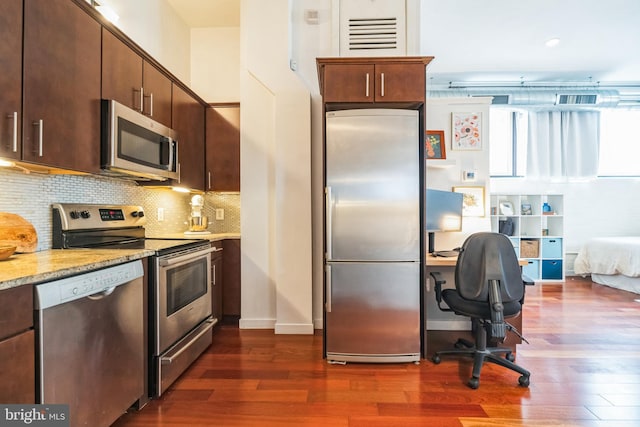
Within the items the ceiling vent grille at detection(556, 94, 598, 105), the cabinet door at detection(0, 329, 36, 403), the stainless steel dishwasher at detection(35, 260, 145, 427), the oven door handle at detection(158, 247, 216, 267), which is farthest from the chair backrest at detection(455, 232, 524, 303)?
the ceiling vent grille at detection(556, 94, 598, 105)

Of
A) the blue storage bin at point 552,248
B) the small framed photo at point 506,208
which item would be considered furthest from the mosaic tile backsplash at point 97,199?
the blue storage bin at point 552,248

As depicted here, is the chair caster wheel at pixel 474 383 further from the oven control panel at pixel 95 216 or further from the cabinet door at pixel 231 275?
the oven control panel at pixel 95 216

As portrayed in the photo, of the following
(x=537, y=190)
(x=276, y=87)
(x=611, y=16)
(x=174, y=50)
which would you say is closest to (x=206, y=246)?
(x=276, y=87)

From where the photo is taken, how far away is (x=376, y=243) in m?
2.57

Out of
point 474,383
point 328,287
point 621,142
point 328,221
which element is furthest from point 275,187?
point 621,142

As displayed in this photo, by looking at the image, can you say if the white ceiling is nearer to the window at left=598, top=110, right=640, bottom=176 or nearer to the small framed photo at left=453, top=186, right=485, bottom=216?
the window at left=598, top=110, right=640, bottom=176

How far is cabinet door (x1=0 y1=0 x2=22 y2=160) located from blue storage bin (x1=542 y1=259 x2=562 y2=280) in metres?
6.65

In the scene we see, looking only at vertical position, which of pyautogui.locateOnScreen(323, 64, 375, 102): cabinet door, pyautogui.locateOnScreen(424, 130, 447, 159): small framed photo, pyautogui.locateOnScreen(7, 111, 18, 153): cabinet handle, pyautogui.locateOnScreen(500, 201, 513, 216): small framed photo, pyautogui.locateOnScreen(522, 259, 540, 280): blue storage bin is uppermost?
pyautogui.locateOnScreen(323, 64, 375, 102): cabinet door

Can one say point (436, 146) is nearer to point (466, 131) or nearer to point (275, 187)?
point (466, 131)

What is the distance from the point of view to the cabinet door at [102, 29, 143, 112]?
209 cm

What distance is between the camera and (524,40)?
14.8 feet

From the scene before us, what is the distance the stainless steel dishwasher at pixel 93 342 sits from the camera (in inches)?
50.8

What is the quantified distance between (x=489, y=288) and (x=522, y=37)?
3812 millimetres

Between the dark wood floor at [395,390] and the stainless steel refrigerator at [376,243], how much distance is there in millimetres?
214
